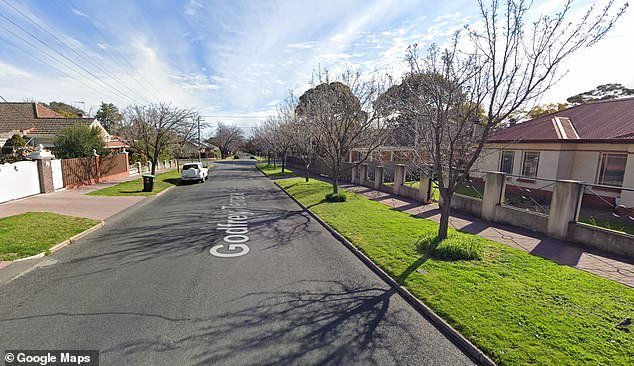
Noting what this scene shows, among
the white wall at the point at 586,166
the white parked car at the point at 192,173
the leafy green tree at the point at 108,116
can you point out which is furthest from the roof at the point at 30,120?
the white wall at the point at 586,166

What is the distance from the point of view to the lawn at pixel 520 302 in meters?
3.22

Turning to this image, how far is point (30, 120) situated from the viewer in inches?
1087

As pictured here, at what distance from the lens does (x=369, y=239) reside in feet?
24.5

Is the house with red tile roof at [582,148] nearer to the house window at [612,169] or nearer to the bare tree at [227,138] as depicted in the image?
the house window at [612,169]

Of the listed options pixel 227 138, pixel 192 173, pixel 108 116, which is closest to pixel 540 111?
pixel 192 173

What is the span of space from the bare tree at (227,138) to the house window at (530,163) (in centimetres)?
8197

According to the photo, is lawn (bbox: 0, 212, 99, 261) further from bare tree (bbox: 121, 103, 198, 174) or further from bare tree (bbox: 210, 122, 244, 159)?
bare tree (bbox: 210, 122, 244, 159)

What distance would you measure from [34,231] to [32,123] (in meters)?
28.8

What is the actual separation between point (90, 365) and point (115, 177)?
23.4 metres

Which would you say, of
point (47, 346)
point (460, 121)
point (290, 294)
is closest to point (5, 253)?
point (47, 346)

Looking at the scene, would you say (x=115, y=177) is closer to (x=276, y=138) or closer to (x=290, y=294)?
(x=276, y=138)

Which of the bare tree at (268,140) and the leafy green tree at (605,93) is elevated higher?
the leafy green tree at (605,93)

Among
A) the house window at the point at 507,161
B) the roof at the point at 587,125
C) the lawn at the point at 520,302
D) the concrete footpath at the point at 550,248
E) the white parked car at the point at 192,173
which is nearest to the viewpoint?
the lawn at the point at 520,302

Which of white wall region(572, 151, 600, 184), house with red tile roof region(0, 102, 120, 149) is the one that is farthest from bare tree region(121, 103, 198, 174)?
white wall region(572, 151, 600, 184)
